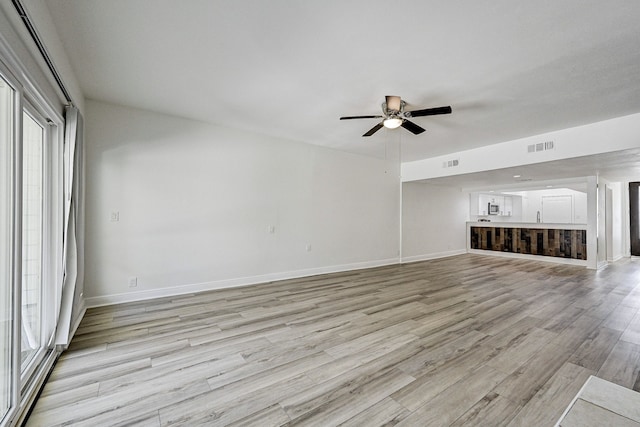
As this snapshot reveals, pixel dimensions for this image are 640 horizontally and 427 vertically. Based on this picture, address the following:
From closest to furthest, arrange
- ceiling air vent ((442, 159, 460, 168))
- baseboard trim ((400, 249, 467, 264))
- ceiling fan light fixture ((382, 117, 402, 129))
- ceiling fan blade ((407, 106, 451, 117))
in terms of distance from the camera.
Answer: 1. ceiling fan blade ((407, 106, 451, 117))
2. ceiling fan light fixture ((382, 117, 402, 129))
3. ceiling air vent ((442, 159, 460, 168))
4. baseboard trim ((400, 249, 467, 264))

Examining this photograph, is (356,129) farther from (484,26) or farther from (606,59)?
(606,59)

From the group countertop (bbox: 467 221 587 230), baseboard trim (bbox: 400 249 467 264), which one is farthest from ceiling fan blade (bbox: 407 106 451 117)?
countertop (bbox: 467 221 587 230)

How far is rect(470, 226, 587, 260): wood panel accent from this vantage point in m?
6.91

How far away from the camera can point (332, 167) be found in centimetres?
585

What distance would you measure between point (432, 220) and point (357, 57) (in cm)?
647

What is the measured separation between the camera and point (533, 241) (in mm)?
7758

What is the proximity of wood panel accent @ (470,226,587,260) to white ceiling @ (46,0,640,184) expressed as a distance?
176 inches

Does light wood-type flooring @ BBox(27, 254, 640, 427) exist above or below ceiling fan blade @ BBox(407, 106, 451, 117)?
below

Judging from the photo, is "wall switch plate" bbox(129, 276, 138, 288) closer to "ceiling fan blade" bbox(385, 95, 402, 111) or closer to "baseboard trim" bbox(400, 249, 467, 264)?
"ceiling fan blade" bbox(385, 95, 402, 111)

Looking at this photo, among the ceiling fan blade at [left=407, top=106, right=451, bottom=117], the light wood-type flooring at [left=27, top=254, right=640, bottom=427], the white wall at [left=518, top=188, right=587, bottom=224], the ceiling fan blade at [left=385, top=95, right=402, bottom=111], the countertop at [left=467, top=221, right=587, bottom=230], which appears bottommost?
the light wood-type flooring at [left=27, top=254, right=640, bottom=427]

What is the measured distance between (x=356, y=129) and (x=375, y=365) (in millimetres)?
3568

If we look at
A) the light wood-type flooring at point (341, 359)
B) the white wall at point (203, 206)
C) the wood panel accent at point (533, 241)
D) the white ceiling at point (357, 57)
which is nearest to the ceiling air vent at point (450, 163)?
the white ceiling at point (357, 57)

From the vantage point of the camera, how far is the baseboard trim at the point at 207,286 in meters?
3.60

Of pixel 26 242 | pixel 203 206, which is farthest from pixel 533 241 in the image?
pixel 26 242
